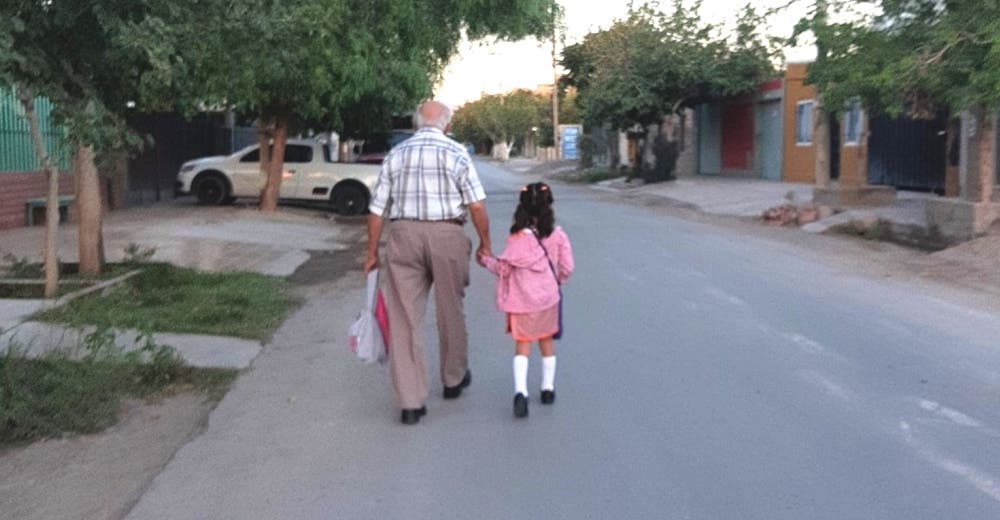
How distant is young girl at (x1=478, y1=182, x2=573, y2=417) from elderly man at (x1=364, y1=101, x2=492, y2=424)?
225 mm

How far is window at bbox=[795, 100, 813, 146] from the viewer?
35.9 metres

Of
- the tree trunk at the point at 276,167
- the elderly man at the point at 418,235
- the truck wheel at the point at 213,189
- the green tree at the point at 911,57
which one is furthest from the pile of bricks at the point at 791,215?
the elderly man at the point at 418,235

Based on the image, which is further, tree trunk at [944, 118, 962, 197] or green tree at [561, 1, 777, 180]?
green tree at [561, 1, 777, 180]

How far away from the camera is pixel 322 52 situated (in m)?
18.8

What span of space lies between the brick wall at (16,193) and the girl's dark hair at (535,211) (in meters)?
14.1

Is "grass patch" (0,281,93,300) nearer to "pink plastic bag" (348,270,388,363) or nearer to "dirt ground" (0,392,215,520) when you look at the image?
"dirt ground" (0,392,215,520)

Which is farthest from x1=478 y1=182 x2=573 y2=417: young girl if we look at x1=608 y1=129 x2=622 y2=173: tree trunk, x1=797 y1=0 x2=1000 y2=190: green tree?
x1=608 y1=129 x2=622 y2=173: tree trunk

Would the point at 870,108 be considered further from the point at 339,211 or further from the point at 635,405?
the point at 635,405

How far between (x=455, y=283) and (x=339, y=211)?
1986cm

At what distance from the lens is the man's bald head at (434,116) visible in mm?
7652

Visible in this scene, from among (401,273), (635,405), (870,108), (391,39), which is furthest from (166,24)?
(870,108)

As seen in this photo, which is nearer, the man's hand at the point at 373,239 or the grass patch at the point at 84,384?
the grass patch at the point at 84,384

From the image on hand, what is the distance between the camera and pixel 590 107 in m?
41.9

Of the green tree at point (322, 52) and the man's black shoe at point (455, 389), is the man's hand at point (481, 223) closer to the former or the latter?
the man's black shoe at point (455, 389)
